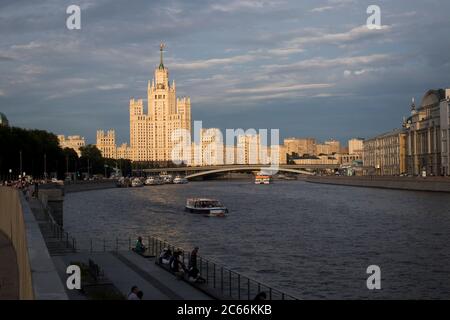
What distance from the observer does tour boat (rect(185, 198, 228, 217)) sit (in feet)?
153

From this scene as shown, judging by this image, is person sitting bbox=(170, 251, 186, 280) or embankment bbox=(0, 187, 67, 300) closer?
embankment bbox=(0, 187, 67, 300)

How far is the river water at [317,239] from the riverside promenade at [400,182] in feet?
45.9

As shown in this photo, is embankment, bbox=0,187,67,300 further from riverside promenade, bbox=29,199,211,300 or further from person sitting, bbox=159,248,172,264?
person sitting, bbox=159,248,172,264

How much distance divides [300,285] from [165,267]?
13.0 feet

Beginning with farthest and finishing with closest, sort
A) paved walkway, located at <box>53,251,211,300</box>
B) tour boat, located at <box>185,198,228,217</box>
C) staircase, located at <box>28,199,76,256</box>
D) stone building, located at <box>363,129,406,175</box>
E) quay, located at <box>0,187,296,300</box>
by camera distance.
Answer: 1. stone building, located at <box>363,129,406,175</box>
2. tour boat, located at <box>185,198,228,217</box>
3. staircase, located at <box>28,199,76,256</box>
4. paved walkway, located at <box>53,251,211,300</box>
5. quay, located at <box>0,187,296,300</box>

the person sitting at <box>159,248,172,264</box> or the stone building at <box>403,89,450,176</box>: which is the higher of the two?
the stone building at <box>403,89,450,176</box>

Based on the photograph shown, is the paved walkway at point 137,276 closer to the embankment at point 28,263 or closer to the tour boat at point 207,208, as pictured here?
the embankment at point 28,263

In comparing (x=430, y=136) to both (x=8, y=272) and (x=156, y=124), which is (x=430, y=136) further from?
(x=156, y=124)

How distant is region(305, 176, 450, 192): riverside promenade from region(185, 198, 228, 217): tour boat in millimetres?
28682

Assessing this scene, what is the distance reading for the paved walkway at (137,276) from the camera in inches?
589

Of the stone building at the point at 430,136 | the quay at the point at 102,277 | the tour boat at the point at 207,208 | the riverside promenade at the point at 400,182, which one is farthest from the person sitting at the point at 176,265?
the stone building at the point at 430,136

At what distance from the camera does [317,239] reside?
102 feet

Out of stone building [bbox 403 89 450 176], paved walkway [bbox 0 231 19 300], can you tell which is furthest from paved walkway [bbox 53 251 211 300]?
stone building [bbox 403 89 450 176]

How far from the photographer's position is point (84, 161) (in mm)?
126125
